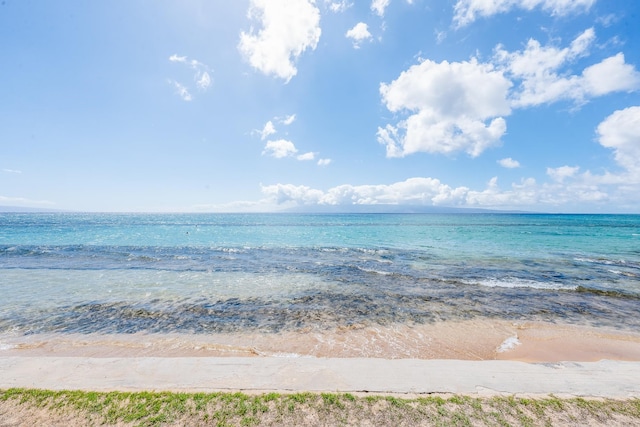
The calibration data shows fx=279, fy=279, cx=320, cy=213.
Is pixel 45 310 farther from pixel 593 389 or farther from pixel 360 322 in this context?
pixel 593 389

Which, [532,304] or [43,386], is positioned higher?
[43,386]

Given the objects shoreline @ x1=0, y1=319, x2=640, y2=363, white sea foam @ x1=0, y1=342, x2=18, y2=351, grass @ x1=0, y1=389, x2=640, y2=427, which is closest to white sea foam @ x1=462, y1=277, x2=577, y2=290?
shoreline @ x1=0, y1=319, x2=640, y2=363

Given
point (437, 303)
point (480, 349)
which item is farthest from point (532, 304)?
point (480, 349)

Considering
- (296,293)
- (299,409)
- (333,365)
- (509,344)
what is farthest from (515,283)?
(299,409)

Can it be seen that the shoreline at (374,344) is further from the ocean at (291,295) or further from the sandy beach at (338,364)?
the ocean at (291,295)

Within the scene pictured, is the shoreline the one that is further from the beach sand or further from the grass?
the grass

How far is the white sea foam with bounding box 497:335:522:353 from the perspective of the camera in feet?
30.3

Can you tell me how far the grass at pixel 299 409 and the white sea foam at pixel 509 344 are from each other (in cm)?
350

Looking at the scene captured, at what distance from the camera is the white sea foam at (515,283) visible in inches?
658

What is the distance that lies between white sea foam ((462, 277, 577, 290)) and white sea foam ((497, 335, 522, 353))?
7390mm

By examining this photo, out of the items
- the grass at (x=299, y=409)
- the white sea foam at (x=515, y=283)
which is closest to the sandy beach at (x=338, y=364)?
the grass at (x=299, y=409)

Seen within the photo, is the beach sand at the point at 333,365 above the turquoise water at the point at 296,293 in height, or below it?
above

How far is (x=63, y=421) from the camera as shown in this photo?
515cm

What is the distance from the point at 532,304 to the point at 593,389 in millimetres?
8647
